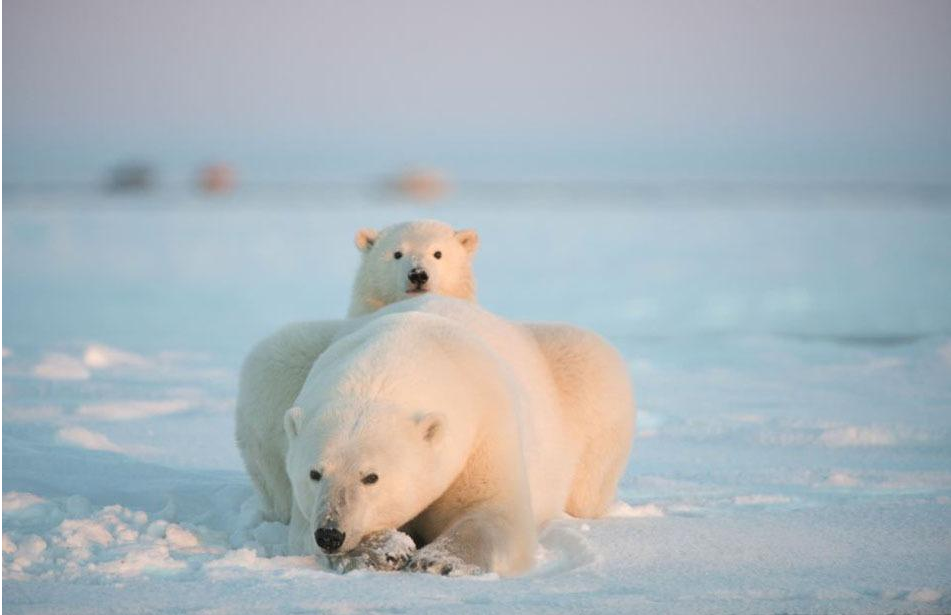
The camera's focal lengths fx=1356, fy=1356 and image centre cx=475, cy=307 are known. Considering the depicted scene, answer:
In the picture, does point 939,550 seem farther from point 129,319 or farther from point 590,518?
point 129,319

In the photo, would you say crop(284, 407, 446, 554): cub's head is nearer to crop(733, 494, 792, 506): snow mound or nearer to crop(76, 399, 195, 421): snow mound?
crop(733, 494, 792, 506): snow mound

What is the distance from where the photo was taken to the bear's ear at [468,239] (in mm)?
6836

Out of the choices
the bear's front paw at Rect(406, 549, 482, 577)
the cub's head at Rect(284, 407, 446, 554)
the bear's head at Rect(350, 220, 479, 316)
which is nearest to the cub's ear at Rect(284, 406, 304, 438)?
the cub's head at Rect(284, 407, 446, 554)

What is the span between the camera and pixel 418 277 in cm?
629

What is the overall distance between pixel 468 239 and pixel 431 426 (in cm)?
307

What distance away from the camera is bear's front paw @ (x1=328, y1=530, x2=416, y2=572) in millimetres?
3740

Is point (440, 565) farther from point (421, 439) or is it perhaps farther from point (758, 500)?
point (758, 500)

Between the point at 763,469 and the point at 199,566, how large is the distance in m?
2.86

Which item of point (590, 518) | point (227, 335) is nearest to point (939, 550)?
point (590, 518)

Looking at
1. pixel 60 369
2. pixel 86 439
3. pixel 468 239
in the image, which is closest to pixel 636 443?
pixel 468 239

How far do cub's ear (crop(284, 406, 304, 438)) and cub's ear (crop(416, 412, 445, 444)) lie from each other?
A: 1.15 feet

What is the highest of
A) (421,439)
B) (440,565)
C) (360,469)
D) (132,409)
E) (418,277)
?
(418,277)

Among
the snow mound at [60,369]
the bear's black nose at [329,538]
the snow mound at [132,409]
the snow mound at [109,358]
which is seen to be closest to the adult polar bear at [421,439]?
the bear's black nose at [329,538]

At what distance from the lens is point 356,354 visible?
4.16 metres
